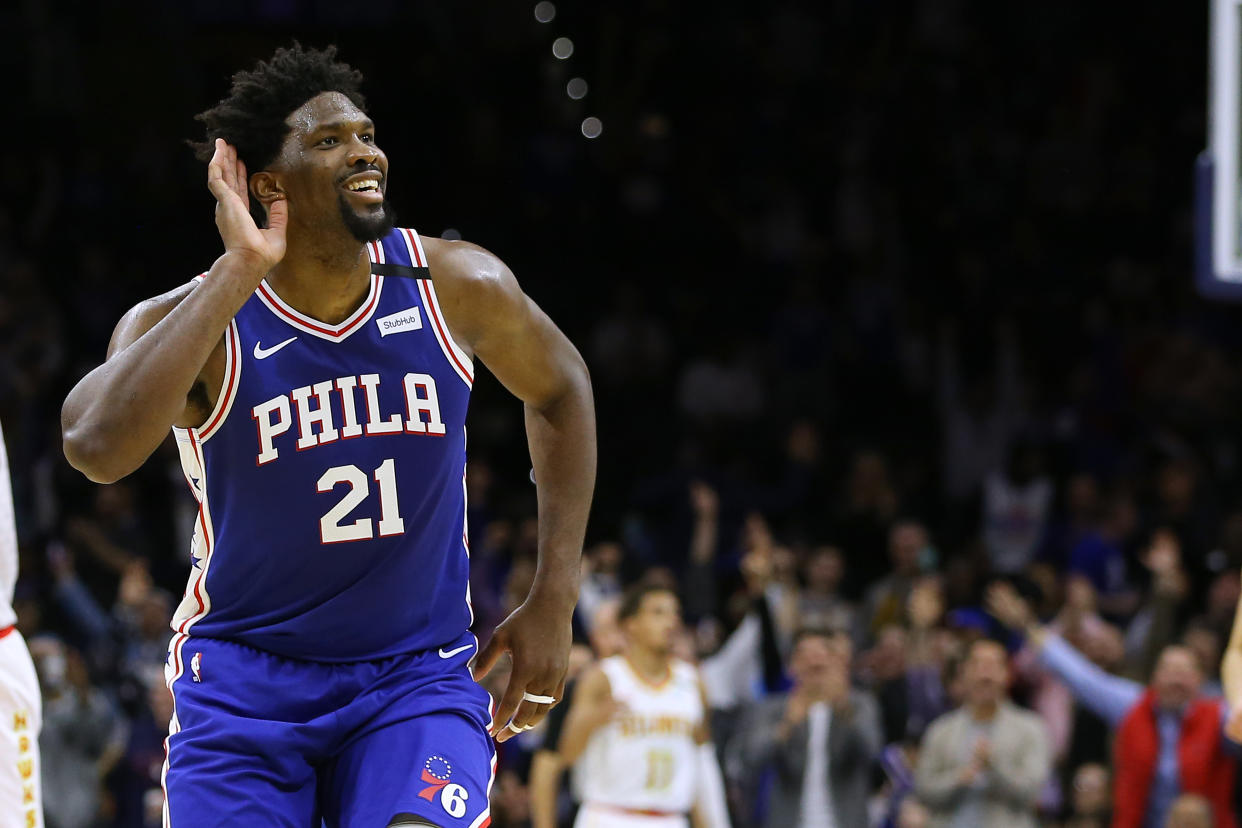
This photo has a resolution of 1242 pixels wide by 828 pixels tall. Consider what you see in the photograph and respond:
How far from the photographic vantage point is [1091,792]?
32.1ft

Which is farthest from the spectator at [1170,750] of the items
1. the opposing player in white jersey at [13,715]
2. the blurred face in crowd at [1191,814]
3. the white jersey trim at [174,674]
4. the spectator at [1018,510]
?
the white jersey trim at [174,674]

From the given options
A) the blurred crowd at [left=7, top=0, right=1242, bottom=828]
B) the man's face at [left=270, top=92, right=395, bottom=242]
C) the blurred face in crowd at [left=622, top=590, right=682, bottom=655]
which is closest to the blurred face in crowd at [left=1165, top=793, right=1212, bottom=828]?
the blurred crowd at [left=7, top=0, right=1242, bottom=828]

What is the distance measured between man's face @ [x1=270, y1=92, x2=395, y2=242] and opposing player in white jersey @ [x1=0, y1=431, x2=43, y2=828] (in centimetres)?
148

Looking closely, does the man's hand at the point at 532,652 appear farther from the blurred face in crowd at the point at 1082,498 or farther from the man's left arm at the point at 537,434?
the blurred face in crowd at the point at 1082,498

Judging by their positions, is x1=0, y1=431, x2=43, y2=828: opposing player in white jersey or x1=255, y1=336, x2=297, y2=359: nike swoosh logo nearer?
x1=255, y1=336, x2=297, y2=359: nike swoosh logo

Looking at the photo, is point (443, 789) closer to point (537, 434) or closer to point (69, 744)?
point (537, 434)

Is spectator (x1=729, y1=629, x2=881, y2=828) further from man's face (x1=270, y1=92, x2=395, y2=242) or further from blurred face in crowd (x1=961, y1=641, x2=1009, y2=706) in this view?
man's face (x1=270, y1=92, x2=395, y2=242)

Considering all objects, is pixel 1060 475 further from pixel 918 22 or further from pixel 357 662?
pixel 357 662

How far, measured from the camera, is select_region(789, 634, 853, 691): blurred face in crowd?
31.0 ft

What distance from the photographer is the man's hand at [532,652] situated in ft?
13.8

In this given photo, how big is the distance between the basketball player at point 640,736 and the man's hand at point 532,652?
485 cm

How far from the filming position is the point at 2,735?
16.2 feet

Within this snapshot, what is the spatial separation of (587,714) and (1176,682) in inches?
118

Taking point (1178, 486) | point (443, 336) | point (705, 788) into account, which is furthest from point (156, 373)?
point (1178, 486)
